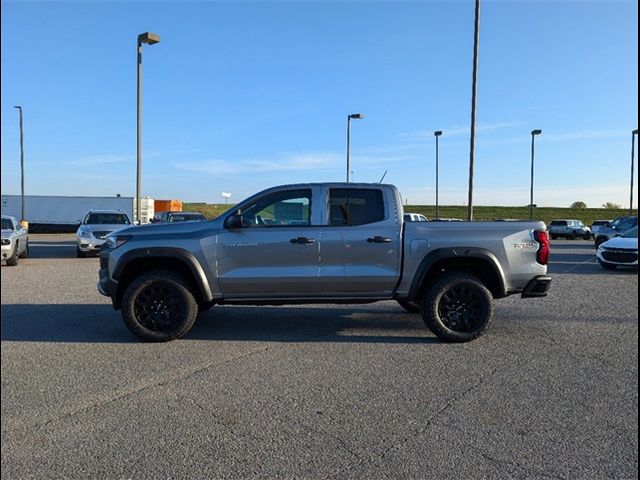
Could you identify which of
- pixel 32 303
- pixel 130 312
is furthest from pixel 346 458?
pixel 32 303

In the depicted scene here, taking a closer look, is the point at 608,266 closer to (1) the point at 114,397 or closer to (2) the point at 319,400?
(2) the point at 319,400

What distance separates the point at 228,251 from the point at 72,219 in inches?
1399

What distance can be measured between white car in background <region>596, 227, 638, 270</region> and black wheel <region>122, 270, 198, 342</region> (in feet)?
41.0

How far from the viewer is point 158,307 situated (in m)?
6.26

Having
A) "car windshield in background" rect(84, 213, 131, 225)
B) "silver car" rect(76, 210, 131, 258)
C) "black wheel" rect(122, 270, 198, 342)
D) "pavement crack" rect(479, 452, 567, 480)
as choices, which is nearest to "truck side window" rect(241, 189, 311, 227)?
"black wheel" rect(122, 270, 198, 342)

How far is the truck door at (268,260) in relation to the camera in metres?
6.27

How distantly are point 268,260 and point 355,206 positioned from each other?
127 cm

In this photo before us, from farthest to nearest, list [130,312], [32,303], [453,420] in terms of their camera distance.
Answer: [32,303] < [130,312] < [453,420]

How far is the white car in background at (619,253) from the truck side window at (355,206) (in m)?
10.7

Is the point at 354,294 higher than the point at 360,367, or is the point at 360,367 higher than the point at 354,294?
the point at 354,294

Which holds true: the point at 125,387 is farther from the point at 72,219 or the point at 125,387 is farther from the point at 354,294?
the point at 72,219

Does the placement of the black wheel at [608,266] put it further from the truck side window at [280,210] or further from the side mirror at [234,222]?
the side mirror at [234,222]

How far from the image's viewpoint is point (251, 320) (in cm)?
755

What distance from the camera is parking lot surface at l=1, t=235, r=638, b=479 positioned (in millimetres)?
3289
